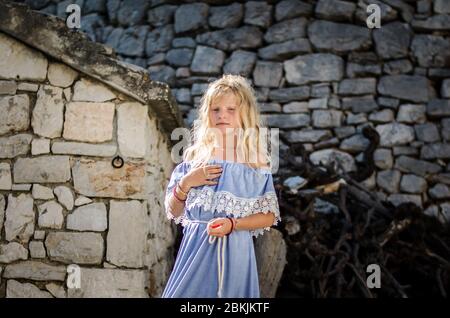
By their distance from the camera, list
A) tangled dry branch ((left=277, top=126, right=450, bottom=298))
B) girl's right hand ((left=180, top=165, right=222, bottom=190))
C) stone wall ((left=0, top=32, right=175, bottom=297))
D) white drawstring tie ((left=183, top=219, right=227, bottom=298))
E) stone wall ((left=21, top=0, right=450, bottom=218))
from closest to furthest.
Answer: white drawstring tie ((left=183, top=219, right=227, bottom=298))
girl's right hand ((left=180, top=165, right=222, bottom=190))
stone wall ((left=0, top=32, right=175, bottom=297))
tangled dry branch ((left=277, top=126, right=450, bottom=298))
stone wall ((left=21, top=0, right=450, bottom=218))

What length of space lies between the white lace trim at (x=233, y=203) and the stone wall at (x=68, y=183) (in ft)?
4.41

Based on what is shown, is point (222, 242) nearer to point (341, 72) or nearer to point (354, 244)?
point (354, 244)

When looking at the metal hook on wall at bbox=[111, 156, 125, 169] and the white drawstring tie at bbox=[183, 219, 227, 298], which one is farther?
the metal hook on wall at bbox=[111, 156, 125, 169]

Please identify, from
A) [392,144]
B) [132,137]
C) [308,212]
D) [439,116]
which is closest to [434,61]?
[439,116]

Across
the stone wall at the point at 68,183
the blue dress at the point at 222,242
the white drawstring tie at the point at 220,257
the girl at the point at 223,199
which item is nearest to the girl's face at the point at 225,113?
the girl at the point at 223,199

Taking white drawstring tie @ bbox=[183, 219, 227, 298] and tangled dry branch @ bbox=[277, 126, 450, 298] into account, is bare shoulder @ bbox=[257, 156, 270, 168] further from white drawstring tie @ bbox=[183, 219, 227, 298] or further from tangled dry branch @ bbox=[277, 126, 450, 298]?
tangled dry branch @ bbox=[277, 126, 450, 298]

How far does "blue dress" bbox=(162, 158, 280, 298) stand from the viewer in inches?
67.6

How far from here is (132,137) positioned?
3.12m

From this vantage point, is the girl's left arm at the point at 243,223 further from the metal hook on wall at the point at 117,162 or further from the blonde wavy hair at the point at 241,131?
the metal hook on wall at the point at 117,162

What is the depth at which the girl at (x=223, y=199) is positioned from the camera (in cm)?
172

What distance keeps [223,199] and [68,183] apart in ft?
5.43

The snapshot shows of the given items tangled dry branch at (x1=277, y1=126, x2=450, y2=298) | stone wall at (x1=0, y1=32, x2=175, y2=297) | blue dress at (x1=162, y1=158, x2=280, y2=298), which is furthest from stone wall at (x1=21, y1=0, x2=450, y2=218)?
blue dress at (x1=162, y1=158, x2=280, y2=298)

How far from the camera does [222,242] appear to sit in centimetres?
175

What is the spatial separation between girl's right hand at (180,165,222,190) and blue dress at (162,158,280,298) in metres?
0.02
